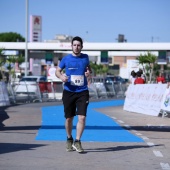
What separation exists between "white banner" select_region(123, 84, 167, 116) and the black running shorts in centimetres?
1156

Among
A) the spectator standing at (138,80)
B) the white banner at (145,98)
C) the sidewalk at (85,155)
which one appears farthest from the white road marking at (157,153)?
the spectator standing at (138,80)

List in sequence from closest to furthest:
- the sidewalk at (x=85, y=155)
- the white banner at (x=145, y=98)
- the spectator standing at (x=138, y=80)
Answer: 1. the sidewalk at (x=85, y=155)
2. the white banner at (x=145, y=98)
3. the spectator standing at (x=138, y=80)

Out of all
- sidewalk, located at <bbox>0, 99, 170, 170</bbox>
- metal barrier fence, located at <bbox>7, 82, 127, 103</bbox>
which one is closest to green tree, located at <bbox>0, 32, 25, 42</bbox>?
metal barrier fence, located at <bbox>7, 82, 127, 103</bbox>

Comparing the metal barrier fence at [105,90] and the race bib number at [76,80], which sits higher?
the race bib number at [76,80]

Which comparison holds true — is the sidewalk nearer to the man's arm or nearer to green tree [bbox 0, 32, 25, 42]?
the man's arm

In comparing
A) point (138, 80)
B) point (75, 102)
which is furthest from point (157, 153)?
point (138, 80)

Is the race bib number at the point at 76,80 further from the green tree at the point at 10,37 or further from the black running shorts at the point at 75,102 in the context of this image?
the green tree at the point at 10,37

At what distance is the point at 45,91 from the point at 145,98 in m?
15.1

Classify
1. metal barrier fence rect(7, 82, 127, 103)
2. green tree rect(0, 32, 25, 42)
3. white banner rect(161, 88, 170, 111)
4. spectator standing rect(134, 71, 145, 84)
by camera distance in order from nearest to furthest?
white banner rect(161, 88, 170, 111) → spectator standing rect(134, 71, 145, 84) → metal barrier fence rect(7, 82, 127, 103) → green tree rect(0, 32, 25, 42)

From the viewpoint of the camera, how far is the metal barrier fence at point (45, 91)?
3477cm

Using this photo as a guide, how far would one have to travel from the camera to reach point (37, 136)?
13.2 meters

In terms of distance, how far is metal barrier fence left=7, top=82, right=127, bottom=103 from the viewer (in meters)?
34.8

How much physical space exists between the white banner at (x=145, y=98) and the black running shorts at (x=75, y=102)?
11562 millimetres

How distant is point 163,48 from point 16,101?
Answer: 2741cm
